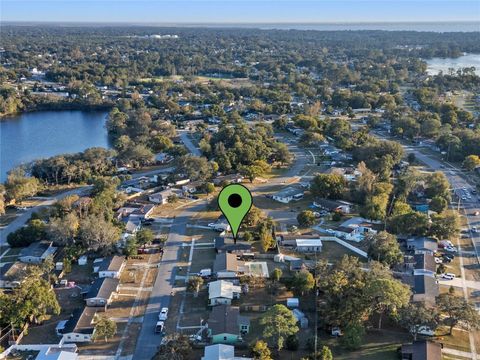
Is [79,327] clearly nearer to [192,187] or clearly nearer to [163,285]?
[163,285]

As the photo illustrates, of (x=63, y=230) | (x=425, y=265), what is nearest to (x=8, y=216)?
(x=63, y=230)

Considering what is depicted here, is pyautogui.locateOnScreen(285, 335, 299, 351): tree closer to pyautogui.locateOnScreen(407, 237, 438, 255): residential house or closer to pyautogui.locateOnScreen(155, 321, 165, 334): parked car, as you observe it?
pyautogui.locateOnScreen(155, 321, 165, 334): parked car

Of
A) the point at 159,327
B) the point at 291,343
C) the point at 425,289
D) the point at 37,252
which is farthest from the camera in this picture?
the point at 37,252

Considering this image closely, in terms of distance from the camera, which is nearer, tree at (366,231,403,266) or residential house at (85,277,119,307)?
residential house at (85,277,119,307)

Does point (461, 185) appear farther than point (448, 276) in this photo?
Yes

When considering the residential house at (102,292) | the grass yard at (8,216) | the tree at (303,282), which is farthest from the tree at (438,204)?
the grass yard at (8,216)

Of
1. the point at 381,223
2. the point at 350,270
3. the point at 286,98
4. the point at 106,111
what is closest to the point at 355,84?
the point at 286,98

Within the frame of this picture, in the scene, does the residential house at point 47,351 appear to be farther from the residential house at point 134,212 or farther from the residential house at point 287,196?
the residential house at point 287,196

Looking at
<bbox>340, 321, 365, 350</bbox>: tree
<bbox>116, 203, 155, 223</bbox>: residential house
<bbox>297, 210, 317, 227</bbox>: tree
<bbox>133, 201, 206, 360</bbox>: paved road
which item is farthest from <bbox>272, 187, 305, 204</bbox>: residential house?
<bbox>340, 321, 365, 350</bbox>: tree
